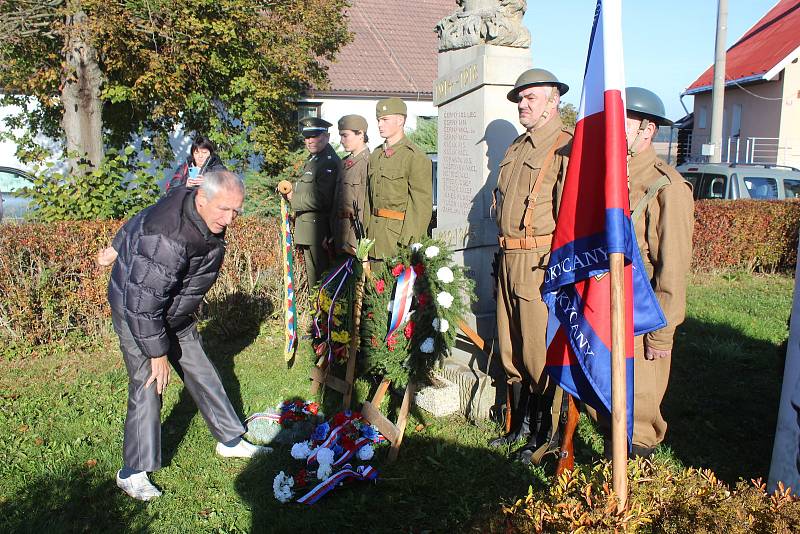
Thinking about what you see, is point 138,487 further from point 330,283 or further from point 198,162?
point 198,162

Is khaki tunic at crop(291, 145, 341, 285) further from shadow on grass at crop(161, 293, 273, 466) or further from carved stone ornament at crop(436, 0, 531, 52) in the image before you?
carved stone ornament at crop(436, 0, 531, 52)

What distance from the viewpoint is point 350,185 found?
20.7 ft

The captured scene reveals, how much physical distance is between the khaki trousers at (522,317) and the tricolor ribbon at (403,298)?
59 cm

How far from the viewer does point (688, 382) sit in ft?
17.9

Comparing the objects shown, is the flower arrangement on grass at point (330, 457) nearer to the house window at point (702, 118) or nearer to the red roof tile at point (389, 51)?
the red roof tile at point (389, 51)

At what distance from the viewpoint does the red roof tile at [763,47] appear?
23188mm

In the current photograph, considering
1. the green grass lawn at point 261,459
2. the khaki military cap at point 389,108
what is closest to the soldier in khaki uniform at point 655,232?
the green grass lawn at point 261,459

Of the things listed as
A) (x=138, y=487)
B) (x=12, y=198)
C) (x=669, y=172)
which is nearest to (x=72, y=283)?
(x=138, y=487)

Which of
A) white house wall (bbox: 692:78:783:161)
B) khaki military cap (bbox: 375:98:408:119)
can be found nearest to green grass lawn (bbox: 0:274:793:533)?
khaki military cap (bbox: 375:98:408:119)

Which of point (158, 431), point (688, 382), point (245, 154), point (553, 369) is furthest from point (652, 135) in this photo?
point (245, 154)

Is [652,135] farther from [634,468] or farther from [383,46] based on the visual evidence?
[383,46]

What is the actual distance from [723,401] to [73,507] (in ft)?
14.8

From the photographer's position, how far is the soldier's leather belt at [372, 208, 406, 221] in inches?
211

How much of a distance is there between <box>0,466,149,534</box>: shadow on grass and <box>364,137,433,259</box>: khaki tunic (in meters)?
2.48
